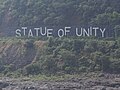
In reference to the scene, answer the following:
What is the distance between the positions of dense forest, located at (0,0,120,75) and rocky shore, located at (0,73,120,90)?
78.9 inches

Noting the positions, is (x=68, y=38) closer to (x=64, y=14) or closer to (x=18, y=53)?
(x=64, y=14)

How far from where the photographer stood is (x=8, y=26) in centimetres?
6556

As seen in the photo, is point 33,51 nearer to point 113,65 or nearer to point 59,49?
point 59,49

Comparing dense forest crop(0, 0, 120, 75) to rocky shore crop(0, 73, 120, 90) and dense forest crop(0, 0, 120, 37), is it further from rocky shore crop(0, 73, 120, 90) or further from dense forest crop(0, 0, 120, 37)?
rocky shore crop(0, 73, 120, 90)

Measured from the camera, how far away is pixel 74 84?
4897 cm

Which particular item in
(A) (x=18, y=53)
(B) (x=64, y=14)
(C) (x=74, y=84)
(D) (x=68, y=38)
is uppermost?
(B) (x=64, y=14)

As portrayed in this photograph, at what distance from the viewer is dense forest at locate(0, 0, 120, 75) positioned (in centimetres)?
5328

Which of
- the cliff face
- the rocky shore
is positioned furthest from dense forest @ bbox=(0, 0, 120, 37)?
the rocky shore

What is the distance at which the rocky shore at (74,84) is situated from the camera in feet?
157

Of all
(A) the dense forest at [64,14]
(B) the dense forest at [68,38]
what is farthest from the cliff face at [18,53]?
(A) the dense forest at [64,14]

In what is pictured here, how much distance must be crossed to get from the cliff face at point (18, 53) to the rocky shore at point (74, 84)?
5.11m

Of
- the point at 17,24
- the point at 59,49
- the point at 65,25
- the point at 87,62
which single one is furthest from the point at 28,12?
the point at 87,62

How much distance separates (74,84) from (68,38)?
1043cm

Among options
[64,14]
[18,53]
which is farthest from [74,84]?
[64,14]
